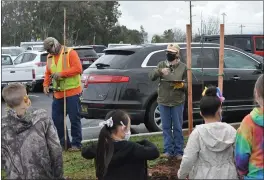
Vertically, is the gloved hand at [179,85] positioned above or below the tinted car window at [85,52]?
below

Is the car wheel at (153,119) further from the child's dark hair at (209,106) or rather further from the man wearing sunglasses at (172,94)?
the child's dark hair at (209,106)

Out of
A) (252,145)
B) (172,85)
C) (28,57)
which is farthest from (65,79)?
(28,57)

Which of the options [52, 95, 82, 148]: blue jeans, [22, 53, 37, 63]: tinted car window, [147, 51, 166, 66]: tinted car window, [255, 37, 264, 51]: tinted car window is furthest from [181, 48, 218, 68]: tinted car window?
[22, 53, 37, 63]: tinted car window

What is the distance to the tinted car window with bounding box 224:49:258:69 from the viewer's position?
9617 millimetres

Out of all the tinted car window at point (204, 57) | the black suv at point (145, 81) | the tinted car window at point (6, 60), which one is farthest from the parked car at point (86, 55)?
the tinted car window at point (204, 57)

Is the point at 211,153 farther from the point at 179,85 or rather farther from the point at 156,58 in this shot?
the point at 156,58

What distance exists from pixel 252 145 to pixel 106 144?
117cm

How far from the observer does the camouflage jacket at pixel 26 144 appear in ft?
12.4

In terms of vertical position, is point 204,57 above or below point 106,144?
above

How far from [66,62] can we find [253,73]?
4.33 metres

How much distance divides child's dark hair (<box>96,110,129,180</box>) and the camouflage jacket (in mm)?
390

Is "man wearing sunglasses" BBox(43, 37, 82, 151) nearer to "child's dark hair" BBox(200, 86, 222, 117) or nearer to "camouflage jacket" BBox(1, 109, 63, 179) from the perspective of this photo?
"camouflage jacket" BBox(1, 109, 63, 179)

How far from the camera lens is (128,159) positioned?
3828 mm

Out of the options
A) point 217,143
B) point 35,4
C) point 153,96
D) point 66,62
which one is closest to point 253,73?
point 153,96
